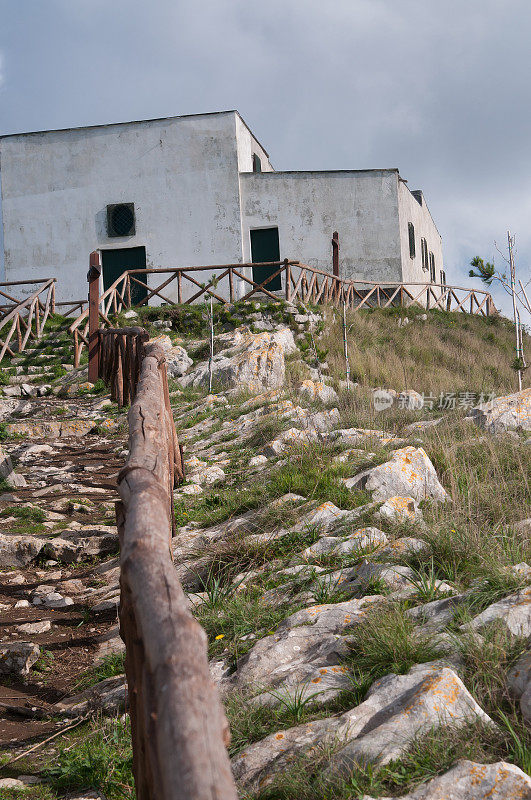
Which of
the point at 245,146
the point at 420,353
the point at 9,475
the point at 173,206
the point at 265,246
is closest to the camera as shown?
the point at 9,475

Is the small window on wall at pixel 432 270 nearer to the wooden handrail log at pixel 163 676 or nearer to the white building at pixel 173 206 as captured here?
the white building at pixel 173 206

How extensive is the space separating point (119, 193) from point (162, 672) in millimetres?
21662

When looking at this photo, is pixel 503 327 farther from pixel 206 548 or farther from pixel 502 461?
pixel 206 548

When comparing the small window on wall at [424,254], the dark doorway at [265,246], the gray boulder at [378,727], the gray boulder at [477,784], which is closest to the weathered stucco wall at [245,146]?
the dark doorway at [265,246]

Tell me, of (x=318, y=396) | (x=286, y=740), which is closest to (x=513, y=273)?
(x=318, y=396)

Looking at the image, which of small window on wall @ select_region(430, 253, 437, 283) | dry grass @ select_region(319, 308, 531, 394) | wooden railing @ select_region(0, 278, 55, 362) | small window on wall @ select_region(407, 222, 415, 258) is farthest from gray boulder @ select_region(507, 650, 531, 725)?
small window on wall @ select_region(430, 253, 437, 283)

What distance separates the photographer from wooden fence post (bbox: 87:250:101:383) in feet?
41.7

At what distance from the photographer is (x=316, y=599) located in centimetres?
348

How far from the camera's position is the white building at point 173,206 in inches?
834

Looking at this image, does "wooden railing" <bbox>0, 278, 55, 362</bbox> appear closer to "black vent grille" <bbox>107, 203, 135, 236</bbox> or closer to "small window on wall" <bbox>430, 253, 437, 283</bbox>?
"black vent grille" <bbox>107, 203, 135, 236</bbox>

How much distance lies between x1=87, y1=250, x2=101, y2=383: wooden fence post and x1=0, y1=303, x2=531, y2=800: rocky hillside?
435 centimetres

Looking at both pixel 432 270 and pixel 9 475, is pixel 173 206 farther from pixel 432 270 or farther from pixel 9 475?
pixel 9 475

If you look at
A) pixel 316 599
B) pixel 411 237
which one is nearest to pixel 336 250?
pixel 411 237

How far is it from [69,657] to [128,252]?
63.4ft
